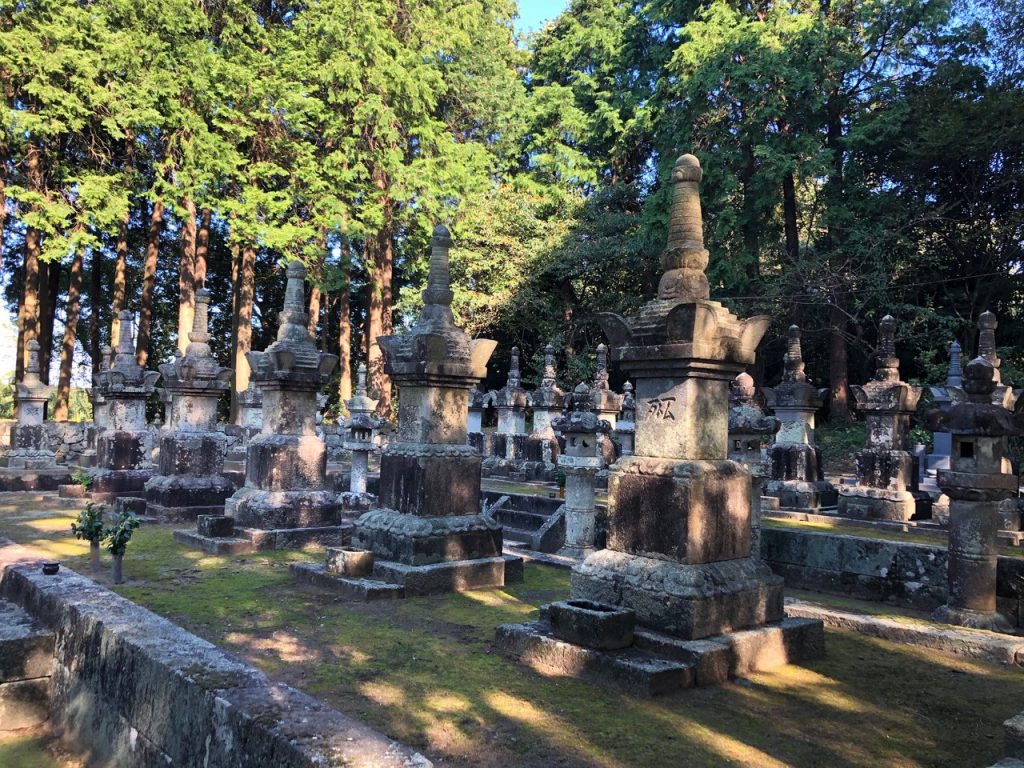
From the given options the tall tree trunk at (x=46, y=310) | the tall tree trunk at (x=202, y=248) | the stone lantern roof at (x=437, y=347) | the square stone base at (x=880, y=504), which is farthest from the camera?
the tall tree trunk at (x=46, y=310)

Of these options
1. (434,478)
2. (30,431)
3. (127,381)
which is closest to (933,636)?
(434,478)

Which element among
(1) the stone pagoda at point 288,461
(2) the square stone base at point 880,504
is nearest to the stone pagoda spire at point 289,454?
(1) the stone pagoda at point 288,461

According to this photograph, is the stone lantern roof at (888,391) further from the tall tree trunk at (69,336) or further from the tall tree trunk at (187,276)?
the tall tree trunk at (69,336)

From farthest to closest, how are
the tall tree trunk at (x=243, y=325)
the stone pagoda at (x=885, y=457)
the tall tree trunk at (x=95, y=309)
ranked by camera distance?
the tall tree trunk at (x=95, y=309)
the tall tree trunk at (x=243, y=325)
the stone pagoda at (x=885, y=457)

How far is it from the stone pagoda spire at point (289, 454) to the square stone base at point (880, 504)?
9083 mm

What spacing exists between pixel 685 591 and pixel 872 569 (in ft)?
11.0

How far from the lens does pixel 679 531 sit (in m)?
5.23

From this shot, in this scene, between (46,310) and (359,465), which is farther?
(46,310)

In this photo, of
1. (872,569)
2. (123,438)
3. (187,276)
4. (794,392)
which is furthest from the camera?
(187,276)

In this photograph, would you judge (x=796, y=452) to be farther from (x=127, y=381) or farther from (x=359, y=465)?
(x=127, y=381)

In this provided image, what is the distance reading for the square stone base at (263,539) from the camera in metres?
8.89

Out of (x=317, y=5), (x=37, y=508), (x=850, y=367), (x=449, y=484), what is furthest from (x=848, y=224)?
(x=37, y=508)

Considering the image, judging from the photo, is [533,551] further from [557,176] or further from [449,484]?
[557,176]

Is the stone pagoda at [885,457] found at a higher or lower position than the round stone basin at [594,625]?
higher
